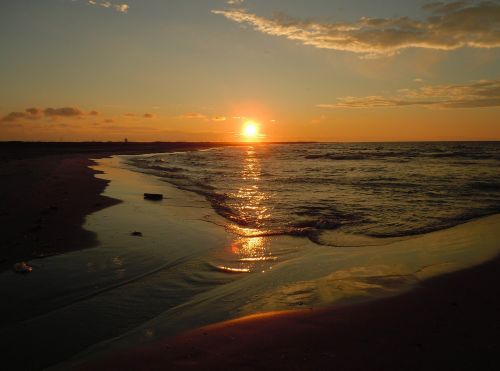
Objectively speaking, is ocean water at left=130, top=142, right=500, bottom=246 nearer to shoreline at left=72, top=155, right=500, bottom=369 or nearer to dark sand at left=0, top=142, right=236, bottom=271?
shoreline at left=72, top=155, right=500, bottom=369

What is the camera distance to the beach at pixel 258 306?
14.0 feet

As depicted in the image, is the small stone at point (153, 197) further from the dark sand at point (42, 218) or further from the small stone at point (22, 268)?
the small stone at point (22, 268)

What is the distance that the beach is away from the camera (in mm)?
4258

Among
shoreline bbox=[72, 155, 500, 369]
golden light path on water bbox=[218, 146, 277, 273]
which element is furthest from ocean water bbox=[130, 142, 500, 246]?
shoreline bbox=[72, 155, 500, 369]

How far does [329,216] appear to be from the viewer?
13.5m

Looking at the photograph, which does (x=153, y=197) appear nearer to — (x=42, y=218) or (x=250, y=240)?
(x=42, y=218)

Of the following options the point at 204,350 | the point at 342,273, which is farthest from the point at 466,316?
the point at 204,350

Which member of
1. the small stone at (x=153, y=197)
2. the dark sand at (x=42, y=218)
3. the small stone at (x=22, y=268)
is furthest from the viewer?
the small stone at (x=153, y=197)

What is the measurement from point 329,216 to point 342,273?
6.10 meters

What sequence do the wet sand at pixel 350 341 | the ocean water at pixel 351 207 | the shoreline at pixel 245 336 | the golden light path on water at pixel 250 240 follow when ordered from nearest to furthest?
the wet sand at pixel 350 341
the shoreline at pixel 245 336
the golden light path on water at pixel 250 240
the ocean water at pixel 351 207

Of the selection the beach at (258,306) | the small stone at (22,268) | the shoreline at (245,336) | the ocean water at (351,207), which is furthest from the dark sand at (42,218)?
the ocean water at (351,207)

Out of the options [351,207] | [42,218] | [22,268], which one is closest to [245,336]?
[22,268]

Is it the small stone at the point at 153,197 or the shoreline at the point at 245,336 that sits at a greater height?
the small stone at the point at 153,197

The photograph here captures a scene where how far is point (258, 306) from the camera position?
6000 millimetres
